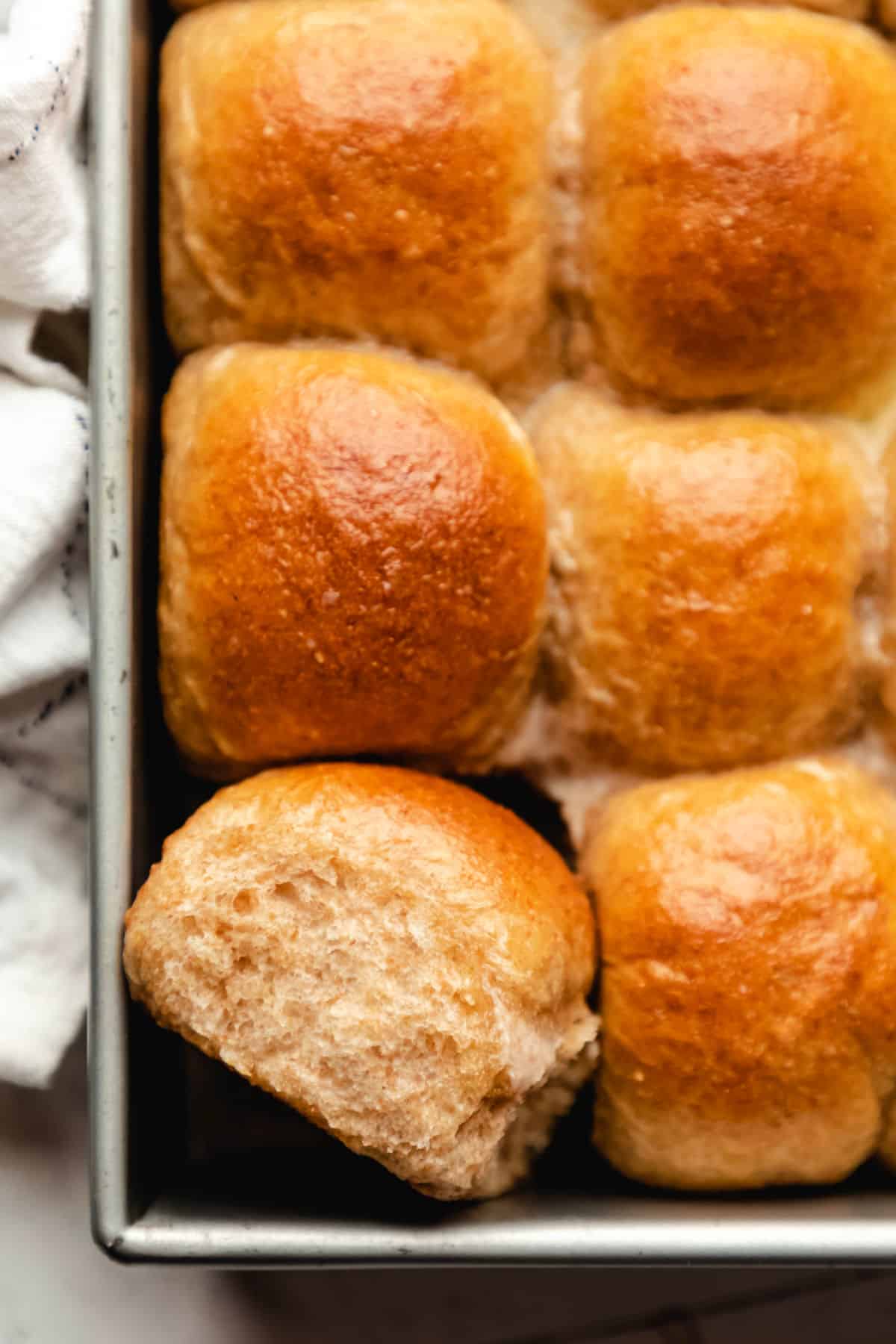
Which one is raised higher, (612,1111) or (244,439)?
(244,439)

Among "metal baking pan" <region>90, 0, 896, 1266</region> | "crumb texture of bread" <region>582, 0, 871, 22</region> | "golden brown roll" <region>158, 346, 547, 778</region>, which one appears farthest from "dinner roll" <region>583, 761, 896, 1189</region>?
"crumb texture of bread" <region>582, 0, 871, 22</region>

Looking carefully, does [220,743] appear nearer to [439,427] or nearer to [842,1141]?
[439,427]

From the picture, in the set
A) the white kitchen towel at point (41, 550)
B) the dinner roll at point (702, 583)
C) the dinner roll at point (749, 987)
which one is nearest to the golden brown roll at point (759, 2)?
the white kitchen towel at point (41, 550)

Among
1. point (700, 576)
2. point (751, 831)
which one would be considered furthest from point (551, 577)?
point (751, 831)

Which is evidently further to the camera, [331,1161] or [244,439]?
[331,1161]

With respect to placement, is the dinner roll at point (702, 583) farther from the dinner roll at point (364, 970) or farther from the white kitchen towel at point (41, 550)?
the white kitchen towel at point (41, 550)

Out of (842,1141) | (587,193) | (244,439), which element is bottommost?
(842,1141)

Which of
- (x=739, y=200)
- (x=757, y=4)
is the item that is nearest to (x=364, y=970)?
(x=739, y=200)
